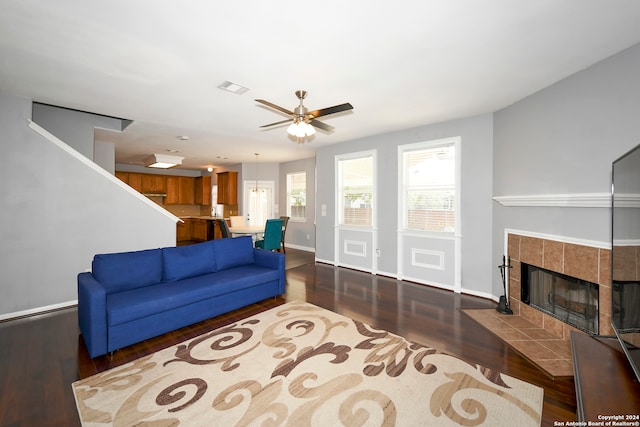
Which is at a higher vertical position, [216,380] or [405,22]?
[405,22]

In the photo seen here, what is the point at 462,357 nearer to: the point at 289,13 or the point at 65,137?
the point at 289,13

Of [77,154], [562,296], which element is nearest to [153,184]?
[77,154]

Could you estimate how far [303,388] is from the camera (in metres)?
2.01

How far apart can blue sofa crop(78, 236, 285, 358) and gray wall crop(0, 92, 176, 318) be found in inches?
49.6

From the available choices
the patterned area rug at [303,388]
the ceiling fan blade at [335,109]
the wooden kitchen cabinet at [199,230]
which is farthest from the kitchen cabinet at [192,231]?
the ceiling fan blade at [335,109]

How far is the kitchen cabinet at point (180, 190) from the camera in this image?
9.67 metres

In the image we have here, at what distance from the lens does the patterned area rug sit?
174cm

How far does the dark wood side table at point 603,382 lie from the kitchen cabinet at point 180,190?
10733mm

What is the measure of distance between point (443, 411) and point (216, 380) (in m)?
1.67

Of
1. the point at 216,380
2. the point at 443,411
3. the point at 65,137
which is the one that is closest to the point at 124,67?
the point at 65,137

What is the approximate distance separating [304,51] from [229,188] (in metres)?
7.15

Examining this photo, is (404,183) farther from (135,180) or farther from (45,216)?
(135,180)

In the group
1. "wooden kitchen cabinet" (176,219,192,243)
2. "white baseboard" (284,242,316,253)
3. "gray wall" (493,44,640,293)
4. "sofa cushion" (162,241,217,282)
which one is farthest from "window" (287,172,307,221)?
"gray wall" (493,44,640,293)

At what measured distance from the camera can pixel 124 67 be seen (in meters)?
2.70
